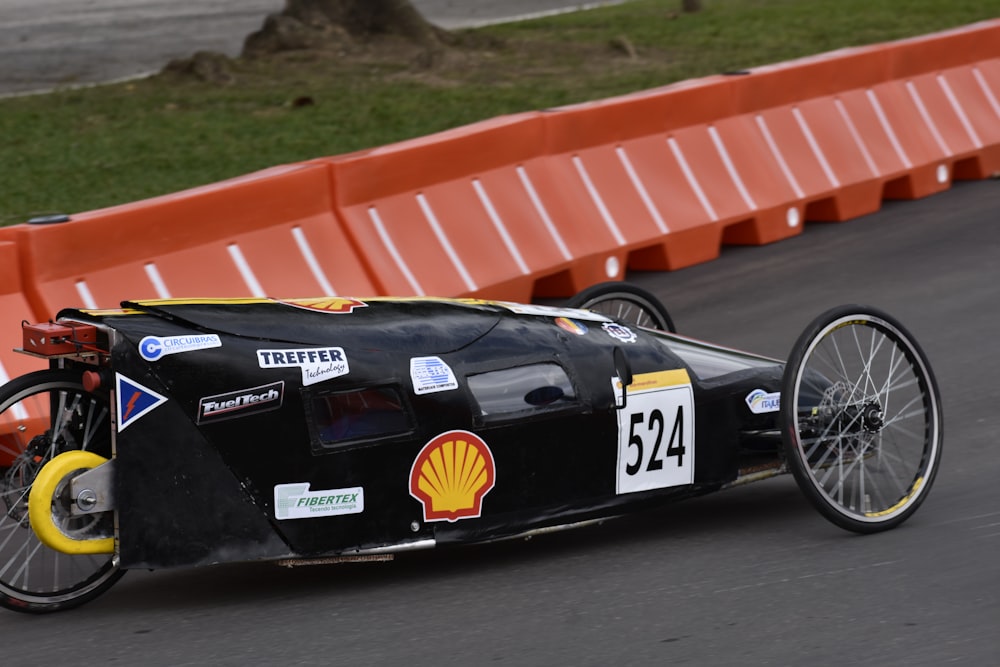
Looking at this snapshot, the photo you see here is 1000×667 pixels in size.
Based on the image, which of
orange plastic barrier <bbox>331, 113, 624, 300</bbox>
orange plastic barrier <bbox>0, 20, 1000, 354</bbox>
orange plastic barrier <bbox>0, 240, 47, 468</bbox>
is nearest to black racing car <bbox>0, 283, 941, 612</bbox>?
orange plastic barrier <bbox>0, 240, 47, 468</bbox>

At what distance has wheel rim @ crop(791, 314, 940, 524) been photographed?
6.75m

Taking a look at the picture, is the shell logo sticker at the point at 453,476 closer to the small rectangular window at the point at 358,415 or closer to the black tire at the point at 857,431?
the small rectangular window at the point at 358,415

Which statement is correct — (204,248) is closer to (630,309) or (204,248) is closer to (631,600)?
(630,309)

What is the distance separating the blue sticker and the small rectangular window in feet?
1.96

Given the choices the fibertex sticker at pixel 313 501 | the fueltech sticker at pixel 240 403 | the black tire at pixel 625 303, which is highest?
the black tire at pixel 625 303

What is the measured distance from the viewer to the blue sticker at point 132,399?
5898 millimetres

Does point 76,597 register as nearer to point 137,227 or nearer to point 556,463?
point 556,463

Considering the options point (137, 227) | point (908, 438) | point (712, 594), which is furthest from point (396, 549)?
point (137, 227)

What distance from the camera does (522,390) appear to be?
21.0 feet

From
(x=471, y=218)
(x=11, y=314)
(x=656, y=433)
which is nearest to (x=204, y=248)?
(x=11, y=314)

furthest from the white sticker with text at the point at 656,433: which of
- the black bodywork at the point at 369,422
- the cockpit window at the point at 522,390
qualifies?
the cockpit window at the point at 522,390

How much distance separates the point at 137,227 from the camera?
8.84 m

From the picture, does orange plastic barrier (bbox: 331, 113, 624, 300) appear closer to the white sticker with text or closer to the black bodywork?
the black bodywork

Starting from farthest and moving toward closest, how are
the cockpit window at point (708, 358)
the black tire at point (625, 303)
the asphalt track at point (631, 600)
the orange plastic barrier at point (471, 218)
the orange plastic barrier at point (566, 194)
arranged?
1. the orange plastic barrier at point (471, 218)
2. the orange plastic barrier at point (566, 194)
3. the black tire at point (625, 303)
4. the cockpit window at point (708, 358)
5. the asphalt track at point (631, 600)
